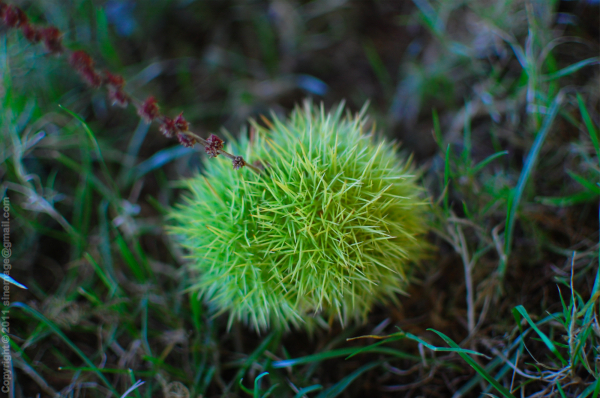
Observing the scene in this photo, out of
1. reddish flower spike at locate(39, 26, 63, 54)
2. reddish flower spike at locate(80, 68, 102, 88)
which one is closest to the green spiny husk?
reddish flower spike at locate(80, 68, 102, 88)

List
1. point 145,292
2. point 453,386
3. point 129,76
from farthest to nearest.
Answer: point 129,76
point 145,292
point 453,386

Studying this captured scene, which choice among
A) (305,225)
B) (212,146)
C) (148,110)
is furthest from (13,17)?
(305,225)

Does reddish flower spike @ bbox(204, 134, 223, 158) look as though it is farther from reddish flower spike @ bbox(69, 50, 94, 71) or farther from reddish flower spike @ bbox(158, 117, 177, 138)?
reddish flower spike @ bbox(69, 50, 94, 71)

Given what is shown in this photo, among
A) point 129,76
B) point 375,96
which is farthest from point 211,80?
point 375,96

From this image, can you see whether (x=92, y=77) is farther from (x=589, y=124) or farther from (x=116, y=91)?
(x=589, y=124)

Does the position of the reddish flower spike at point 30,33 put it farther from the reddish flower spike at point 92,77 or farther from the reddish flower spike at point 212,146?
the reddish flower spike at point 212,146

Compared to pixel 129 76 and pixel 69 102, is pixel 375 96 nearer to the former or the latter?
pixel 129 76

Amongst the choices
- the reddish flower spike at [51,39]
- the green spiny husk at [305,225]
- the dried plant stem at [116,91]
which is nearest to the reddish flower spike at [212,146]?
the dried plant stem at [116,91]
